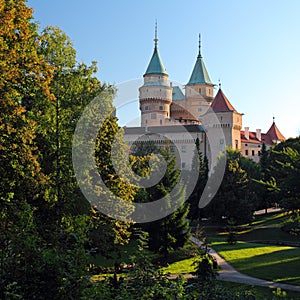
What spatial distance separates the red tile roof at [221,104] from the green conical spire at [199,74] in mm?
14661

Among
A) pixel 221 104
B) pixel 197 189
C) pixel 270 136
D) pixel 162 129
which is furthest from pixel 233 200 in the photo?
pixel 270 136

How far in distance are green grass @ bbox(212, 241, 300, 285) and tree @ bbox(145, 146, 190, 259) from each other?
320 centimetres

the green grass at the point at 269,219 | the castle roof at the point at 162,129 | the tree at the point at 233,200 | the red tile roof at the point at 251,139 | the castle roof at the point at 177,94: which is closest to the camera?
the tree at the point at 233,200

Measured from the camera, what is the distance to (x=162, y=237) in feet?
83.6

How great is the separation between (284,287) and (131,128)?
59.3 metres

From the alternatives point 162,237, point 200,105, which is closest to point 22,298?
point 162,237

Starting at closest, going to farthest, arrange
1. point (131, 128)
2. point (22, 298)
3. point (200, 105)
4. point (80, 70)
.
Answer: point (22, 298), point (80, 70), point (131, 128), point (200, 105)

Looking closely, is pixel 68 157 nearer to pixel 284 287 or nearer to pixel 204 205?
pixel 284 287

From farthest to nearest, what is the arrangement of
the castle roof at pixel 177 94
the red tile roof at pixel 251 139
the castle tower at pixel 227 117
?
the castle roof at pixel 177 94 < the red tile roof at pixel 251 139 < the castle tower at pixel 227 117

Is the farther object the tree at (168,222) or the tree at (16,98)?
the tree at (168,222)

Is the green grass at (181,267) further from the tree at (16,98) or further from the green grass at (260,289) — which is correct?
the tree at (16,98)

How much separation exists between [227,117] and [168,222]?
152ft

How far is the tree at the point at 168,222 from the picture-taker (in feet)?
83.7


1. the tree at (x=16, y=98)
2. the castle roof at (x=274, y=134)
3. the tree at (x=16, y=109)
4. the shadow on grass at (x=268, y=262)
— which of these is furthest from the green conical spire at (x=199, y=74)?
the tree at (x=16, y=98)
